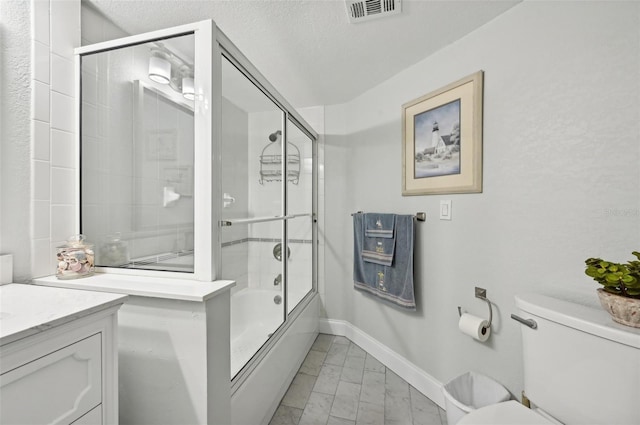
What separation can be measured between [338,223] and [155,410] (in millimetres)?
1868

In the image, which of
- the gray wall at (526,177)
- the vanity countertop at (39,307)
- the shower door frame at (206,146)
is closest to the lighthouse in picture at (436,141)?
the gray wall at (526,177)

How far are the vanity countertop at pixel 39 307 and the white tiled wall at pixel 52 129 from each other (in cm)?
27

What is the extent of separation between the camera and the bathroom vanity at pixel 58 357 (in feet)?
2.03

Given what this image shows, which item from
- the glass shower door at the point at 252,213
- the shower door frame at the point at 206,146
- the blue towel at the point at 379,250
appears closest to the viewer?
the shower door frame at the point at 206,146

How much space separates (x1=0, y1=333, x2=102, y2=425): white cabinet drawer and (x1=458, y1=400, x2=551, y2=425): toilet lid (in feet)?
3.94

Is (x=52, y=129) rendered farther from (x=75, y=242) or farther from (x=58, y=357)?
(x=58, y=357)

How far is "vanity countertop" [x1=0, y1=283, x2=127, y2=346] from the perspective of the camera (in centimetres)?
63

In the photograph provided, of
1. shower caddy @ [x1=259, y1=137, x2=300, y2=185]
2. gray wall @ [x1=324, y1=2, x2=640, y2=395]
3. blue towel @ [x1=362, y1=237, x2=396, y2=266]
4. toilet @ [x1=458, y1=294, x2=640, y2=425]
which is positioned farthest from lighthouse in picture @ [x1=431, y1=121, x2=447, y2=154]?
shower caddy @ [x1=259, y1=137, x2=300, y2=185]

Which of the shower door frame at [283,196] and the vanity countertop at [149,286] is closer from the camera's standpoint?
the vanity countertop at [149,286]

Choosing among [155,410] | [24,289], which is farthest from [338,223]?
[24,289]

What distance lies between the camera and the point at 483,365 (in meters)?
1.48

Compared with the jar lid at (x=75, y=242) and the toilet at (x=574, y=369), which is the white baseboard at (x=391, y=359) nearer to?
the toilet at (x=574, y=369)

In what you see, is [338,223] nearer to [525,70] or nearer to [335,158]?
[335,158]

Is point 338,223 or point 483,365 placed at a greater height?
point 338,223
